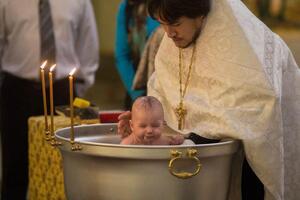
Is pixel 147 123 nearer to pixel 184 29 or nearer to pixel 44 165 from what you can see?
pixel 184 29

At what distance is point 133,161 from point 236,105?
39cm

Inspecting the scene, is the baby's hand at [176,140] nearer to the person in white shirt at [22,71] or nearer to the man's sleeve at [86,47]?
the person in white shirt at [22,71]

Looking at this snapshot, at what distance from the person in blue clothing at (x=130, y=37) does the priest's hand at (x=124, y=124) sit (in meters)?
1.53

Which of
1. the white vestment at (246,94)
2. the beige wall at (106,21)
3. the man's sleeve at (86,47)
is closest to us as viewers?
the white vestment at (246,94)

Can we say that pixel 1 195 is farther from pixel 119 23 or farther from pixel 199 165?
Result: pixel 199 165

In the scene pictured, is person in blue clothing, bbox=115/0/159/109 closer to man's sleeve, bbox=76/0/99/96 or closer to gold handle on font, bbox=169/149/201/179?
man's sleeve, bbox=76/0/99/96

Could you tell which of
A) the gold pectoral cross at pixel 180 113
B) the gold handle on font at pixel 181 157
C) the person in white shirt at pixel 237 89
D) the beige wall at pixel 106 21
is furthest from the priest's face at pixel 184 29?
the beige wall at pixel 106 21

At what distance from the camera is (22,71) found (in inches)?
161

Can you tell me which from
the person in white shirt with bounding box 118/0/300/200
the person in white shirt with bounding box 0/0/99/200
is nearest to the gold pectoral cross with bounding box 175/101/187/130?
the person in white shirt with bounding box 118/0/300/200

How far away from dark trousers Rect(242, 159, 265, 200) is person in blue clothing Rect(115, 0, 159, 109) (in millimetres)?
1472

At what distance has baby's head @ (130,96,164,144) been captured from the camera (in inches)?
95.4

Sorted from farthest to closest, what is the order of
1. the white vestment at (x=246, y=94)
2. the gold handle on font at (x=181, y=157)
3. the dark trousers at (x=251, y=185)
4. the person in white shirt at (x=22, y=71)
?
the person in white shirt at (x=22, y=71) → the dark trousers at (x=251, y=185) → the white vestment at (x=246, y=94) → the gold handle on font at (x=181, y=157)

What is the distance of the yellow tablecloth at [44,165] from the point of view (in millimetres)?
3336

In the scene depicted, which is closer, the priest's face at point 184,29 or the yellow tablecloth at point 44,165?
the priest's face at point 184,29
